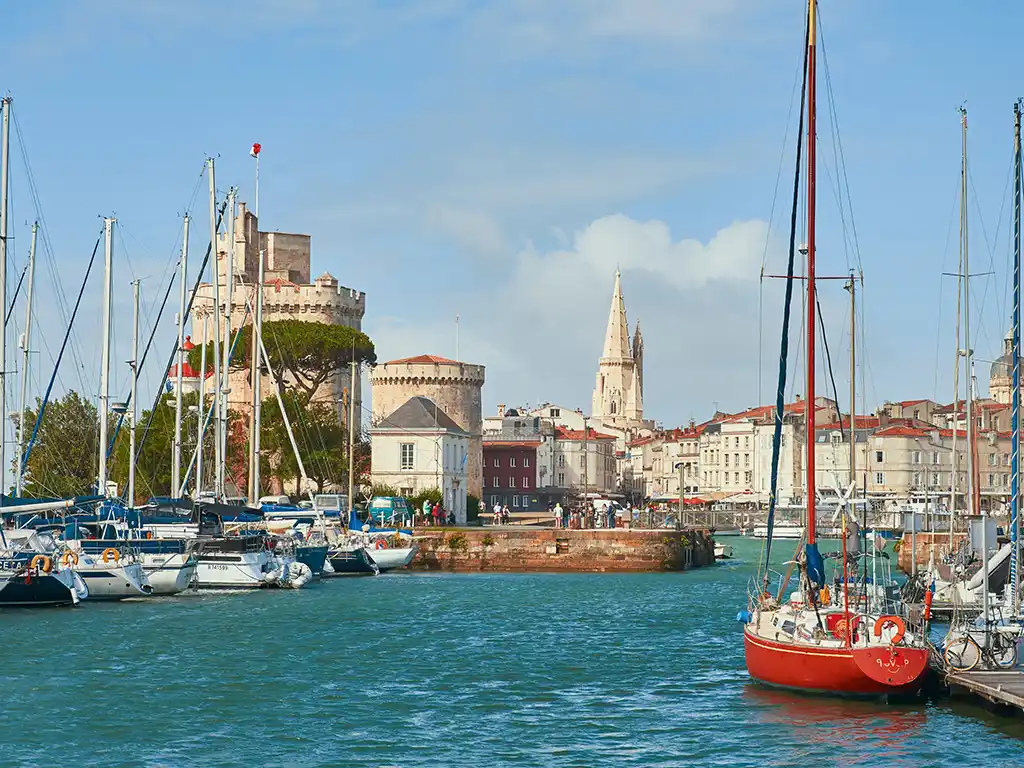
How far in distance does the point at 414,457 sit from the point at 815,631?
189 feet

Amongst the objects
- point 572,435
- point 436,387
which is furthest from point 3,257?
point 572,435

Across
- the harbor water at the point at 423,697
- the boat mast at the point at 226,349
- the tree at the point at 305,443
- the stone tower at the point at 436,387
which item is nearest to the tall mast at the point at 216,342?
the boat mast at the point at 226,349

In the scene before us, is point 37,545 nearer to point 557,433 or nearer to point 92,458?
point 92,458

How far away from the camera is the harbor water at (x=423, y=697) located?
21125mm

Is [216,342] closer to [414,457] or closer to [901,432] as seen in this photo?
[414,457]

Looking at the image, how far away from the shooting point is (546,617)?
3950cm

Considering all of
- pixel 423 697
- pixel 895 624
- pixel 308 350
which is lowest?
pixel 423 697

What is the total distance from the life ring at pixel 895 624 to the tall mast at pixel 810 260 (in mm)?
1640

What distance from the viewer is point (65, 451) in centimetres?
7138

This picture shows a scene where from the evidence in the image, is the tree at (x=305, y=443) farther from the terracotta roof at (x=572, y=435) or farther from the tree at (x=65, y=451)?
the terracotta roof at (x=572, y=435)

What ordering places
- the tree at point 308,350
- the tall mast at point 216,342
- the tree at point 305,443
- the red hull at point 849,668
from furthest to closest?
the tree at point 308,350
the tree at point 305,443
the tall mast at point 216,342
the red hull at point 849,668

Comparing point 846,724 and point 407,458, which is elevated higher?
point 407,458

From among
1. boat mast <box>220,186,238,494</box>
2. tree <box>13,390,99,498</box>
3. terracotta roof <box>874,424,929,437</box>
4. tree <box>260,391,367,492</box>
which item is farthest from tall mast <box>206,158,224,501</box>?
terracotta roof <box>874,424,929,437</box>

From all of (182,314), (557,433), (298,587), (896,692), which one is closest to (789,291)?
(896,692)
